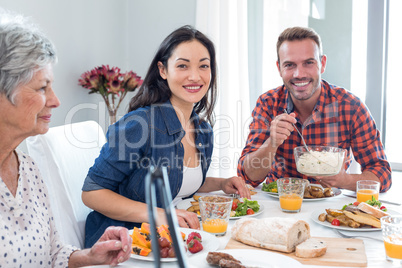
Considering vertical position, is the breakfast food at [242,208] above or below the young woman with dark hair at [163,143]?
below

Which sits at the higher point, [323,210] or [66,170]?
[66,170]

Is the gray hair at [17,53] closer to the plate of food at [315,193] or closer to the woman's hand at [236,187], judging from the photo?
the woman's hand at [236,187]

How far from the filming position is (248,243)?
4.31 ft

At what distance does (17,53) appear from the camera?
1.13 metres

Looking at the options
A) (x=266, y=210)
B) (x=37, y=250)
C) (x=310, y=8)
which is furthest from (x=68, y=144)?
(x=310, y=8)

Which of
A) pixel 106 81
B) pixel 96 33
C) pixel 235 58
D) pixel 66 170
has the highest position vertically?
pixel 96 33

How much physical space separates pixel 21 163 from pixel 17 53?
0.37 metres

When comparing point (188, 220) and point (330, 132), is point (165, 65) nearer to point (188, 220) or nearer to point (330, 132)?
point (188, 220)

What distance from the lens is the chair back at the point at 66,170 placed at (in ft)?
5.64

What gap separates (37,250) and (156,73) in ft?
3.46

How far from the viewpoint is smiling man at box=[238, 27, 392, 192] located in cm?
232

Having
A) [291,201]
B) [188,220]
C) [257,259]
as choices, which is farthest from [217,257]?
[291,201]

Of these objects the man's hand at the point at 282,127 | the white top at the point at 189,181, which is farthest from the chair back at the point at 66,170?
the man's hand at the point at 282,127

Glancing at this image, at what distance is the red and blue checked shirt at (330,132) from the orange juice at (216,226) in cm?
96
